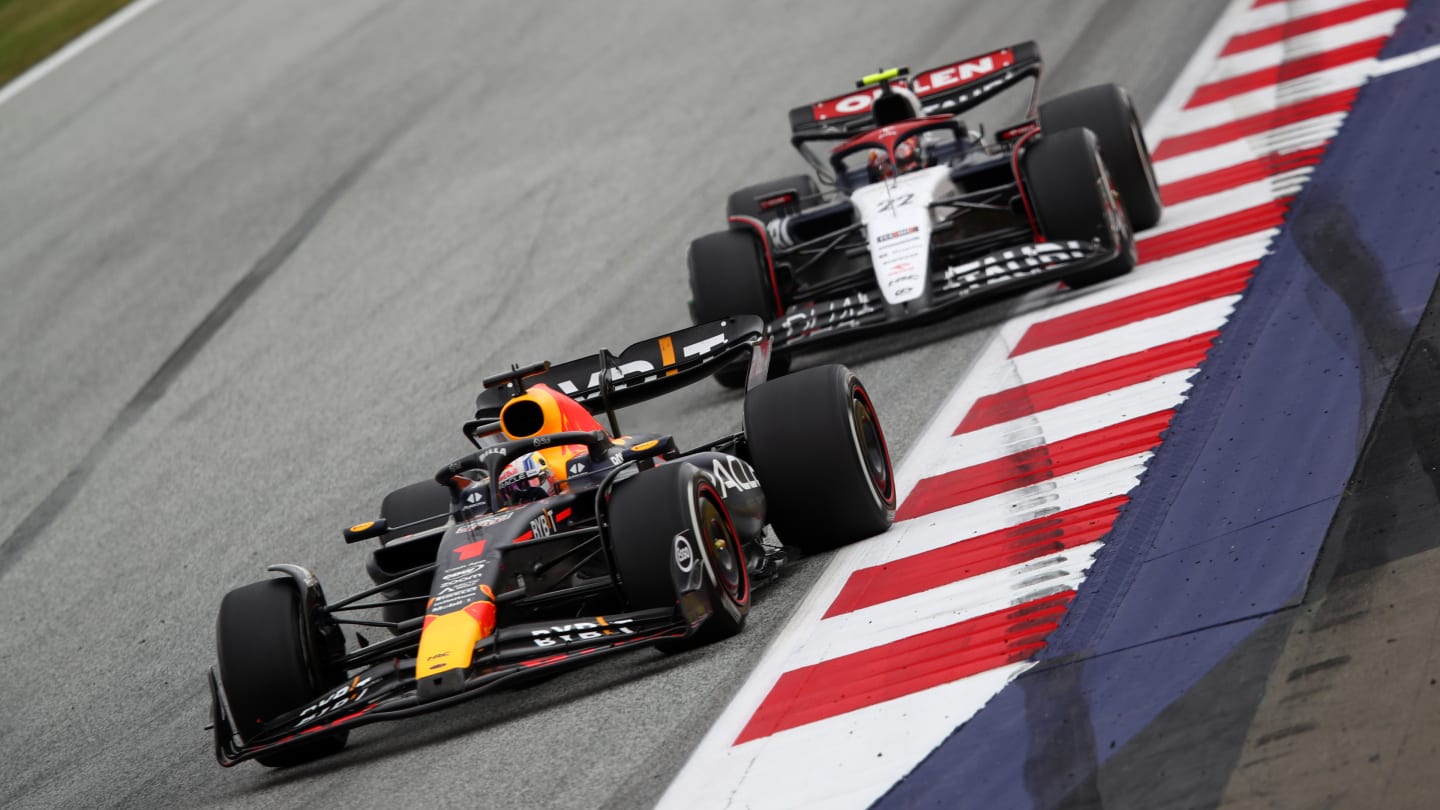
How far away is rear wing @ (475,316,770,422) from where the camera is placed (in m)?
9.24

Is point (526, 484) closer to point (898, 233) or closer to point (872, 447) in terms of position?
point (872, 447)

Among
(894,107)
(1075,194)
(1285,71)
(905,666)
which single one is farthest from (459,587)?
(1285,71)

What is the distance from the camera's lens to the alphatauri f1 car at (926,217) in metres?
11.1

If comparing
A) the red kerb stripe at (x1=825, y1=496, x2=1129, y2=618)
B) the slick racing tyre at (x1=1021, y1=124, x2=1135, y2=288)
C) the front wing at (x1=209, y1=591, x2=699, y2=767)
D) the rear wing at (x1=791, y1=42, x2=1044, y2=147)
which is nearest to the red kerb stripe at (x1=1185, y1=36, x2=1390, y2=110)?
the rear wing at (x1=791, y1=42, x2=1044, y2=147)

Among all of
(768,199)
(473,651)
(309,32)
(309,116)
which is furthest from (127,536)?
(309,32)

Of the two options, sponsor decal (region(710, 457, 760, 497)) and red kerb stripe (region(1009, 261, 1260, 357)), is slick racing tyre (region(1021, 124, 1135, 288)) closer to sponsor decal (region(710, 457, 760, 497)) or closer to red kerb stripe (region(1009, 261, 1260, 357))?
red kerb stripe (region(1009, 261, 1260, 357))

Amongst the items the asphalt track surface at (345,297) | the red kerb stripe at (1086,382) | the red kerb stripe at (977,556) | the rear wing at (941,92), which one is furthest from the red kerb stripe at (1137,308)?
the rear wing at (941,92)

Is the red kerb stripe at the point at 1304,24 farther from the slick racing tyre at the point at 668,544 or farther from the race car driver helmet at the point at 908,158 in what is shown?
the slick racing tyre at the point at 668,544

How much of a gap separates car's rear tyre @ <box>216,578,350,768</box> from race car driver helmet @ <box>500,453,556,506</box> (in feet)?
3.28

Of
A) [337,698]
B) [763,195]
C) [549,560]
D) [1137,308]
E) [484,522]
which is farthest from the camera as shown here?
[763,195]

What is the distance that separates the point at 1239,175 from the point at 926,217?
2.85m

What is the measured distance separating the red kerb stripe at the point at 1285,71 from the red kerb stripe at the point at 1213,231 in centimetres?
347

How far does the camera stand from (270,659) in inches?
295

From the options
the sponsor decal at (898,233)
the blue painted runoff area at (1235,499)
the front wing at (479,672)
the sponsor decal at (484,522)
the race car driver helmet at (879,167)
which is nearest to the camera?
the blue painted runoff area at (1235,499)
